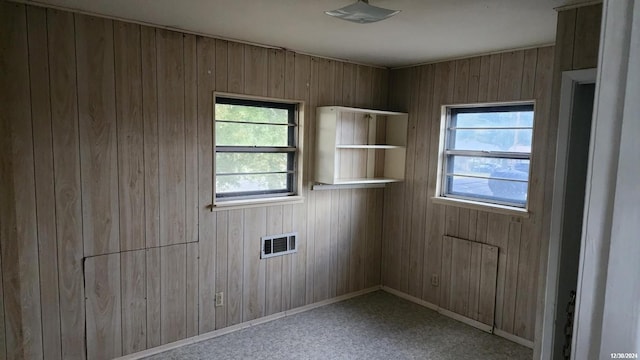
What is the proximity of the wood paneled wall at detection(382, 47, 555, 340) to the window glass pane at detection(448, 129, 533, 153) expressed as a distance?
15 cm

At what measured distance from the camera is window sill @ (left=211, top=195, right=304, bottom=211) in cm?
346

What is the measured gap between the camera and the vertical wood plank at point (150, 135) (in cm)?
304

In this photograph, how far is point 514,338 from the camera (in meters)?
3.60

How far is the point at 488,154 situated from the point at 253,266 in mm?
2338

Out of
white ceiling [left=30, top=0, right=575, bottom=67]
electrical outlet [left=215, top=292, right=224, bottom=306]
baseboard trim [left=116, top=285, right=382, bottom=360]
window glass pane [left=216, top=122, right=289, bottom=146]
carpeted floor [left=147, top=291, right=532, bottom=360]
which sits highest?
white ceiling [left=30, top=0, right=575, bottom=67]

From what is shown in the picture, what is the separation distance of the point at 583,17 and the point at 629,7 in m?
2.32

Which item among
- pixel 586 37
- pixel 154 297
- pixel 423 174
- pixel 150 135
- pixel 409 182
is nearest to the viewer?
pixel 586 37

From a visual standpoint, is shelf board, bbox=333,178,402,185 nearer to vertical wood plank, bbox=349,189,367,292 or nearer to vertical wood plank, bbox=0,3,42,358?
vertical wood plank, bbox=349,189,367,292

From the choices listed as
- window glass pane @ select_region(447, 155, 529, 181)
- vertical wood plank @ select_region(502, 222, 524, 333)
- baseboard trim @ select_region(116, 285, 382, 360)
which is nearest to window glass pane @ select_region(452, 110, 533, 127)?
window glass pane @ select_region(447, 155, 529, 181)

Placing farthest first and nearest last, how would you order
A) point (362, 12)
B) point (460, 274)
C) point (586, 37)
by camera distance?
point (460, 274), point (586, 37), point (362, 12)

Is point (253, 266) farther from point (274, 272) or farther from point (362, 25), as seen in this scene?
point (362, 25)

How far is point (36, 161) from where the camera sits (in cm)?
267

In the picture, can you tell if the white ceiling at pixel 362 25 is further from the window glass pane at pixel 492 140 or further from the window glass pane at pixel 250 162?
the window glass pane at pixel 250 162

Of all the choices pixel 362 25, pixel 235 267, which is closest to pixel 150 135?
pixel 235 267
